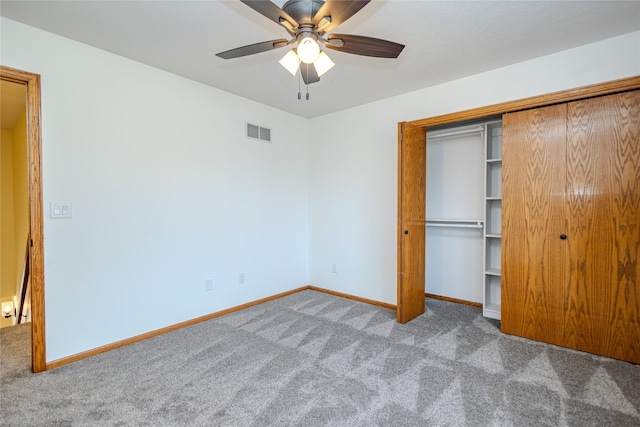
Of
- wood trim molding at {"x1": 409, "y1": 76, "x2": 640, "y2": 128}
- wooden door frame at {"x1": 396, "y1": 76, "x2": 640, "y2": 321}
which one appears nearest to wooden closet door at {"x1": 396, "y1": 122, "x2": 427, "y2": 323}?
wooden door frame at {"x1": 396, "y1": 76, "x2": 640, "y2": 321}

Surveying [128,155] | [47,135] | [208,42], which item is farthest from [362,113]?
[47,135]

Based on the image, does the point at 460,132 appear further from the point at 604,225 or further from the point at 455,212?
the point at 604,225

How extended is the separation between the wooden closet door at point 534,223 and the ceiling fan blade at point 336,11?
2035 mm

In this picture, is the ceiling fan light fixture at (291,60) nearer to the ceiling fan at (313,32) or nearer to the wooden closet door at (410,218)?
the ceiling fan at (313,32)

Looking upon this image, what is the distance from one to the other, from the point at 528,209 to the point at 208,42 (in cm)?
307

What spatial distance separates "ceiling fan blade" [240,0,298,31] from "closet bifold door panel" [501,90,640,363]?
2.23m

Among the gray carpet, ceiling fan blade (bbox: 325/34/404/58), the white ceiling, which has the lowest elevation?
the gray carpet

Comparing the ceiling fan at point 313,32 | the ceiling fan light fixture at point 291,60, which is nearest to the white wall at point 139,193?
the ceiling fan at point 313,32

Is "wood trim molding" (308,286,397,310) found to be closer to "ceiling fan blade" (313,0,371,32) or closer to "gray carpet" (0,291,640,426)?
"gray carpet" (0,291,640,426)

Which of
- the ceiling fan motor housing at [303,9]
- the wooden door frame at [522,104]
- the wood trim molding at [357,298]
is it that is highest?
the ceiling fan motor housing at [303,9]

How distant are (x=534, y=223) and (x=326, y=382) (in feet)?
7.33

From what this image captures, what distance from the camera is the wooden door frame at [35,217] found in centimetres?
220

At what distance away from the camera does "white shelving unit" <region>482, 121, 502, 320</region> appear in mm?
3252

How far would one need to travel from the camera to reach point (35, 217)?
2.21 meters
